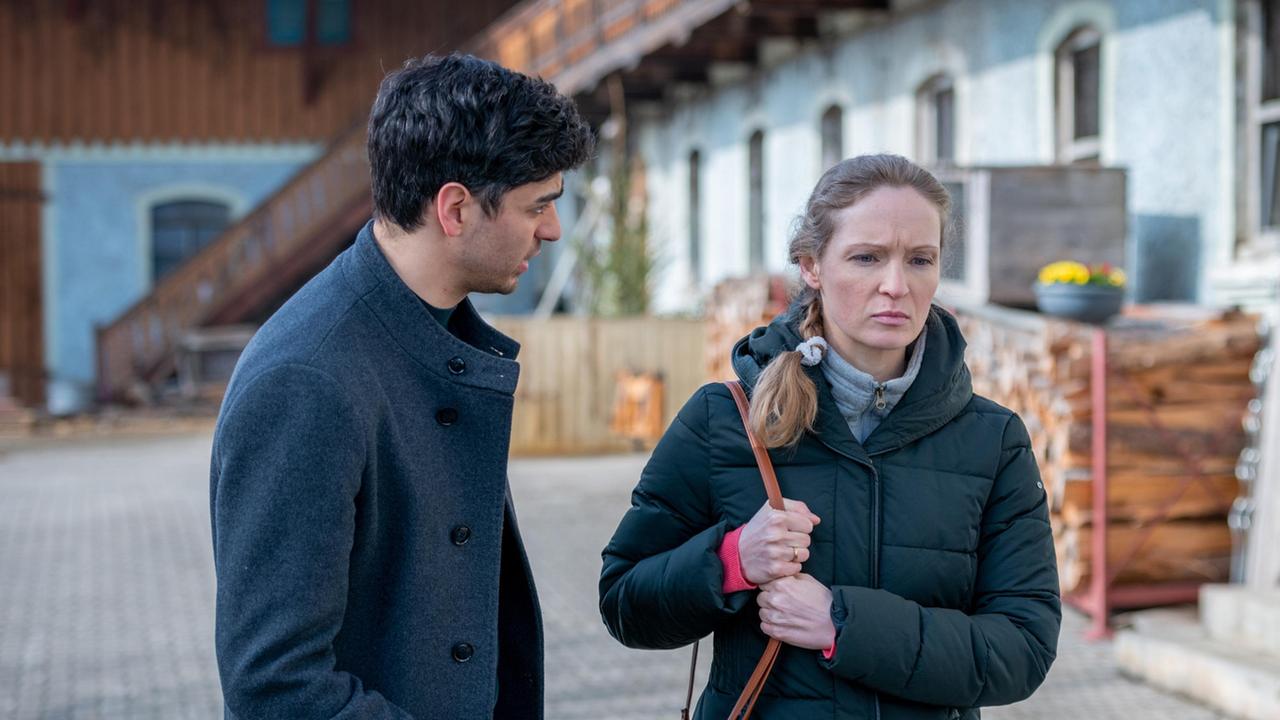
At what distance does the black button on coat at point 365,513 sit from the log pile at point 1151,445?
5.11 m

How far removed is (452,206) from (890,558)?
90 cm

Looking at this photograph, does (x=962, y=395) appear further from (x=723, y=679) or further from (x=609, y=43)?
(x=609, y=43)

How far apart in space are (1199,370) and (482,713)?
574 centimetres

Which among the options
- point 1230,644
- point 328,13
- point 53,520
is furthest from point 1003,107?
point 328,13

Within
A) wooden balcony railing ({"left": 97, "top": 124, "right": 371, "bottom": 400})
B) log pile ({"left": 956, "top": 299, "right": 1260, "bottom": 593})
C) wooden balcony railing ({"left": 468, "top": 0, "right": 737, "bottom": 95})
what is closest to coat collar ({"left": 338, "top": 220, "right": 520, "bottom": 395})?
log pile ({"left": 956, "top": 299, "right": 1260, "bottom": 593})

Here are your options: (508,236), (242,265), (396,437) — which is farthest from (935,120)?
(242,265)

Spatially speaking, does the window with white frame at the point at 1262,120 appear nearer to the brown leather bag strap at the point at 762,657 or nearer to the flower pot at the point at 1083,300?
the flower pot at the point at 1083,300

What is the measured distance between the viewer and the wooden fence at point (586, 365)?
14.6 meters

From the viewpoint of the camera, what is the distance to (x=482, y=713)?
86.6 inches

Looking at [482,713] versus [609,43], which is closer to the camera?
[482,713]

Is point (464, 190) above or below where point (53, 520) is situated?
above

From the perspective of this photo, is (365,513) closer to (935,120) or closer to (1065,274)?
(1065,274)

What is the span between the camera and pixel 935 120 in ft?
43.1

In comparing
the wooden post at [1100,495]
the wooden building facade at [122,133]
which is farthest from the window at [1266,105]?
the wooden building facade at [122,133]
